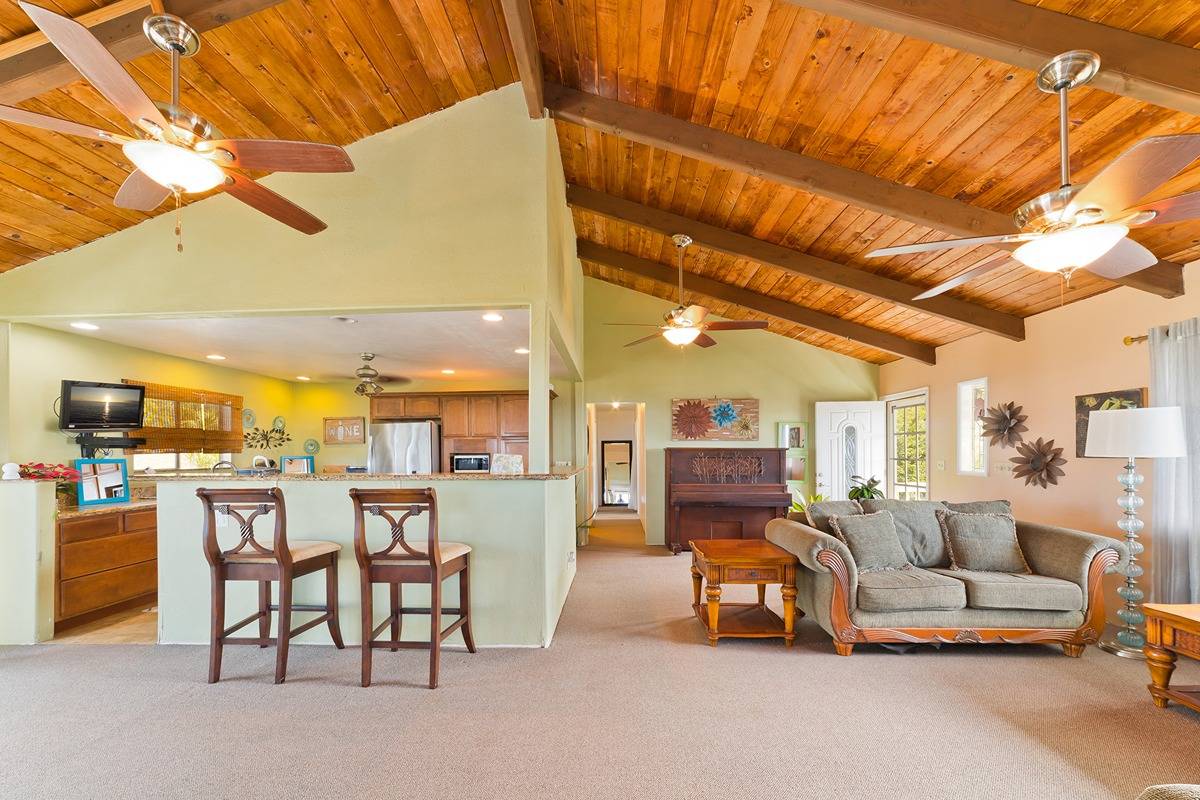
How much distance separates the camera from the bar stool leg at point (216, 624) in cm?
299

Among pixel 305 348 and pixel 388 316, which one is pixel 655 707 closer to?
pixel 388 316

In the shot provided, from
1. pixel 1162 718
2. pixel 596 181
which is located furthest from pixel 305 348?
pixel 1162 718

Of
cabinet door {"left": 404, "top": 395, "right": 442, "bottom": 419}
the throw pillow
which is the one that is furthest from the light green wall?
the throw pillow

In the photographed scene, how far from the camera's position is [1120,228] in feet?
6.80

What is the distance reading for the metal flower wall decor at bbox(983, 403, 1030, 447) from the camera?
4.73 metres

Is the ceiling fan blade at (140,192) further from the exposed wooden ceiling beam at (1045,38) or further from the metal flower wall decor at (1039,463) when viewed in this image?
the metal flower wall decor at (1039,463)

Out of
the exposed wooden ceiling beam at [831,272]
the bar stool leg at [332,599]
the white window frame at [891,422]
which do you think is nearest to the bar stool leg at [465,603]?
the bar stool leg at [332,599]

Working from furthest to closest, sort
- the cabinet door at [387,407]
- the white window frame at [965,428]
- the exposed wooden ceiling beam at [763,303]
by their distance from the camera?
the cabinet door at [387,407] < the exposed wooden ceiling beam at [763,303] < the white window frame at [965,428]

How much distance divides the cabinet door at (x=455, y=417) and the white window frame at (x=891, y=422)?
506 centimetres

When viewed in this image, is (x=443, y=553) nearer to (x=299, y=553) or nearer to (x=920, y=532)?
(x=299, y=553)

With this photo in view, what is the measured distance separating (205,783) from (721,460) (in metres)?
5.70

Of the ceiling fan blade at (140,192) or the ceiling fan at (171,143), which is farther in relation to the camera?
the ceiling fan blade at (140,192)

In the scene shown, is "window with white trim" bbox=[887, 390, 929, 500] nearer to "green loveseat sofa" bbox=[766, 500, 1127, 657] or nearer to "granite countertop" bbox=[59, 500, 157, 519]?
"green loveseat sofa" bbox=[766, 500, 1127, 657]

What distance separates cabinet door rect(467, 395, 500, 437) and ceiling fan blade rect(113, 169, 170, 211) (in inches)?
197
